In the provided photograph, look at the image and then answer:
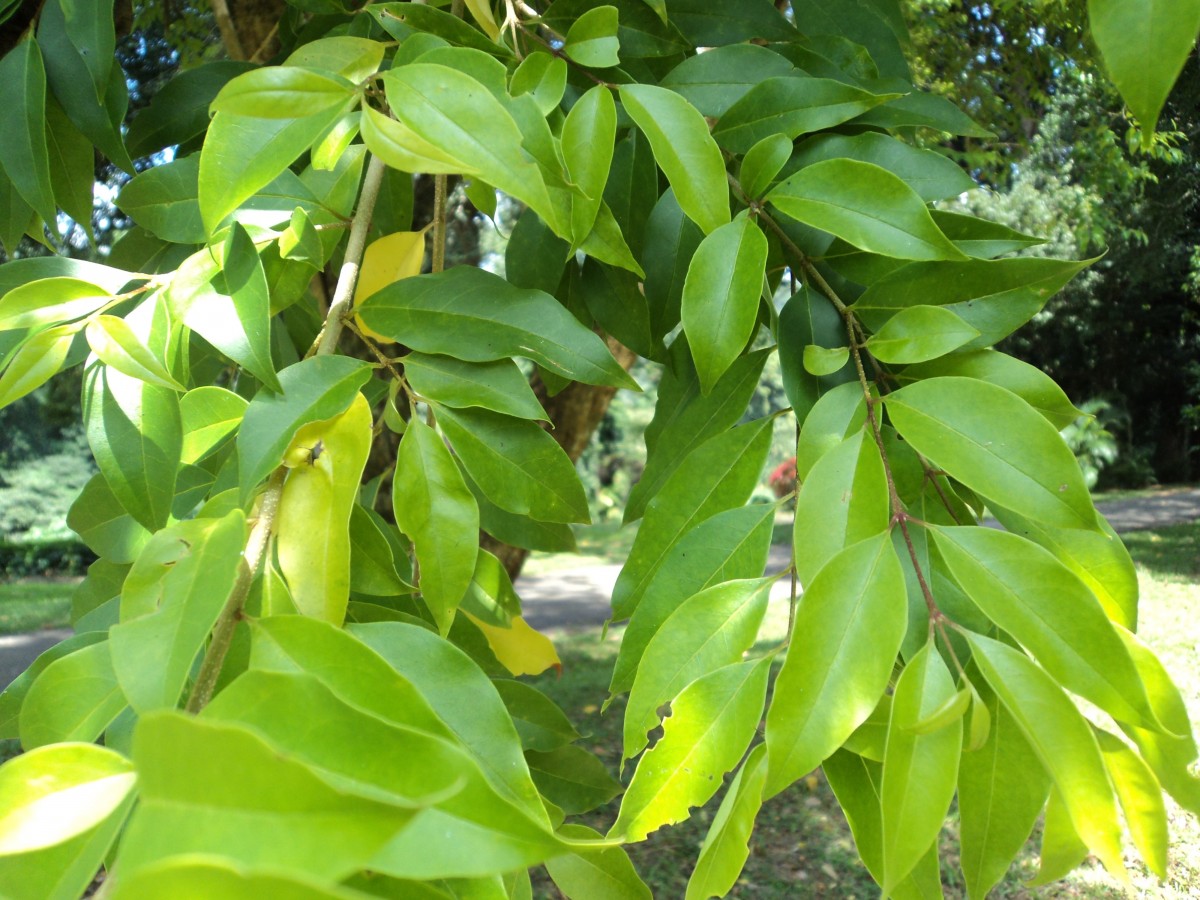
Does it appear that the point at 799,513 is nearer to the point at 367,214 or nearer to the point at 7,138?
the point at 367,214

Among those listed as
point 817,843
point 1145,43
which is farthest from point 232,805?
point 817,843

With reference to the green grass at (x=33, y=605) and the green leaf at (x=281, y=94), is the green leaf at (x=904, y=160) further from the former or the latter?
the green grass at (x=33, y=605)

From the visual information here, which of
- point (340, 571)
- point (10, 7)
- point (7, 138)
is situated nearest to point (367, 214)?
point (340, 571)

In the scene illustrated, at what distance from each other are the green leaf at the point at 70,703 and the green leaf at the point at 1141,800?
43 centimetres

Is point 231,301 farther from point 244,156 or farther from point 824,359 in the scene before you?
point 824,359

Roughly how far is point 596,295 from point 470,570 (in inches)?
13.3

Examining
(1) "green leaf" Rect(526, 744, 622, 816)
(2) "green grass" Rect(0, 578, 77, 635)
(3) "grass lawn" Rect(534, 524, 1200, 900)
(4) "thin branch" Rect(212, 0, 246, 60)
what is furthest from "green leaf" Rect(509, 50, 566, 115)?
(2) "green grass" Rect(0, 578, 77, 635)

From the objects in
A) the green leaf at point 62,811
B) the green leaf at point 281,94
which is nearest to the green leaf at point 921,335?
the green leaf at point 281,94

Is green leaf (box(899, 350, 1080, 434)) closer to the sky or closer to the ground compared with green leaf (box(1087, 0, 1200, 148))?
closer to the ground

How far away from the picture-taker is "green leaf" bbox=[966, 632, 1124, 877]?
36cm

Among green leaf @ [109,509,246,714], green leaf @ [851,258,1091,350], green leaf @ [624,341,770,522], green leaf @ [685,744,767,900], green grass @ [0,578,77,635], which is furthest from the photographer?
green grass @ [0,578,77,635]

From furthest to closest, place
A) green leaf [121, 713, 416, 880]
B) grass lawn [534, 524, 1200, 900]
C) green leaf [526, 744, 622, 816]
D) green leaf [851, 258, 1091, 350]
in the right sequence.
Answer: grass lawn [534, 524, 1200, 900]
green leaf [526, 744, 622, 816]
green leaf [851, 258, 1091, 350]
green leaf [121, 713, 416, 880]

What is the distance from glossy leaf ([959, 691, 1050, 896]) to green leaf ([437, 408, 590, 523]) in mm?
268

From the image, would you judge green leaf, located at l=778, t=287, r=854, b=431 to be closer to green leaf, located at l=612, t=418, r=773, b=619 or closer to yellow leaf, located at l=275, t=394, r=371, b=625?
green leaf, located at l=612, t=418, r=773, b=619
